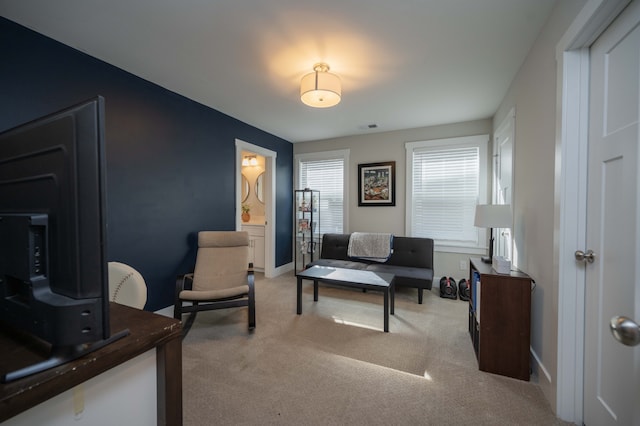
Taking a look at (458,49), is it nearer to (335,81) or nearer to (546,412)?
(335,81)

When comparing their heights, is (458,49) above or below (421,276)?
above

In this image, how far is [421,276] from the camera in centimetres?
329

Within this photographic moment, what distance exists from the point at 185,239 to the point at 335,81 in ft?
7.67

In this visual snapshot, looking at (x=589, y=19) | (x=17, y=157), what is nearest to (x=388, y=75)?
(x=589, y=19)

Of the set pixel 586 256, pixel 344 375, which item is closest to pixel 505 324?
pixel 586 256

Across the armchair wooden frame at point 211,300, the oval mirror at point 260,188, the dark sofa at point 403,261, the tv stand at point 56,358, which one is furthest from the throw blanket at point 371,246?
the tv stand at point 56,358

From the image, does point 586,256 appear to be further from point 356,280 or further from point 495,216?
Answer: point 356,280

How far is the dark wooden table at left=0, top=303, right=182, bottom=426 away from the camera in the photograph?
525 mm

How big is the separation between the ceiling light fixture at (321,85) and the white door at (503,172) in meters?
1.73

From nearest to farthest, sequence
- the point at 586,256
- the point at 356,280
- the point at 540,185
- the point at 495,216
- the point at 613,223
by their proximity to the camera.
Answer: the point at 613,223 < the point at 586,256 < the point at 540,185 < the point at 495,216 < the point at 356,280

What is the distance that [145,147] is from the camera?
260cm

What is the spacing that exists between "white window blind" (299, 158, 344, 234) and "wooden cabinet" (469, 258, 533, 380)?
9.58 ft

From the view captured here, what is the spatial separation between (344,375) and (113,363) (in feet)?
5.37

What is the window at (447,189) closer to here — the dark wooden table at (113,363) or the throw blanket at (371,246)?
the throw blanket at (371,246)
